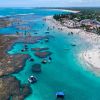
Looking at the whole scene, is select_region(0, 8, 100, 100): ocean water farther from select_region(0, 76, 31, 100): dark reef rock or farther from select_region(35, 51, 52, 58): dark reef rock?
select_region(35, 51, 52, 58): dark reef rock

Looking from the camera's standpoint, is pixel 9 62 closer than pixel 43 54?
Yes

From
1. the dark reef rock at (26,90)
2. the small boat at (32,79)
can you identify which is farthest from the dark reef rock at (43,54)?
the dark reef rock at (26,90)

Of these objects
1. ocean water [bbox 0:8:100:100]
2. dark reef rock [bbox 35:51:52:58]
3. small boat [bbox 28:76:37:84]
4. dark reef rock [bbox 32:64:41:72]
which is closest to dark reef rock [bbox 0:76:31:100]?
ocean water [bbox 0:8:100:100]

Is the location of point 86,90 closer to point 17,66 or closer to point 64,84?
point 64,84

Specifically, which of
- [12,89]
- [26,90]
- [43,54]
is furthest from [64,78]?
[43,54]

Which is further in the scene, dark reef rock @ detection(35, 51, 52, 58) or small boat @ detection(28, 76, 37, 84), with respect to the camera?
dark reef rock @ detection(35, 51, 52, 58)

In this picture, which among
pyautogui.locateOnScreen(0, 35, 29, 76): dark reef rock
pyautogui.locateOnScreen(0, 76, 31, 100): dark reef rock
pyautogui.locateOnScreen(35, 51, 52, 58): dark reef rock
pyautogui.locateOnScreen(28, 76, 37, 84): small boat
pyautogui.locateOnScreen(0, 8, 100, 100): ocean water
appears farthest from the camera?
pyautogui.locateOnScreen(35, 51, 52, 58): dark reef rock

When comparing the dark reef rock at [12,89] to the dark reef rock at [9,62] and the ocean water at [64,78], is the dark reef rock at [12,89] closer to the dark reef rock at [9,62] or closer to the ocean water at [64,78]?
the ocean water at [64,78]

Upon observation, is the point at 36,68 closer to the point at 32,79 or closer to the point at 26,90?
the point at 32,79
